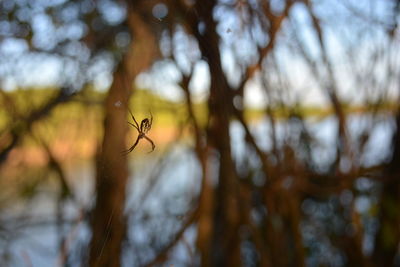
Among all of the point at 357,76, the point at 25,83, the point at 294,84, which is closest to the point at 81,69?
the point at 25,83

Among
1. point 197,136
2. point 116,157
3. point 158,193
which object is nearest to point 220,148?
point 197,136

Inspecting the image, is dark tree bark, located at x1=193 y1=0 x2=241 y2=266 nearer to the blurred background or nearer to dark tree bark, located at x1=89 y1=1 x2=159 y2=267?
the blurred background

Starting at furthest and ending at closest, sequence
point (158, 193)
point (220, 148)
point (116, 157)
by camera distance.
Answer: point (158, 193)
point (220, 148)
point (116, 157)

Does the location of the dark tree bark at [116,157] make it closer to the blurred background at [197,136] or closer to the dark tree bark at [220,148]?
the blurred background at [197,136]

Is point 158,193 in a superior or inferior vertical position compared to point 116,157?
inferior

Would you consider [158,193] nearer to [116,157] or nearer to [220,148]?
[220,148]

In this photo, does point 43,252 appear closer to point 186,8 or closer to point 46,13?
point 46,13

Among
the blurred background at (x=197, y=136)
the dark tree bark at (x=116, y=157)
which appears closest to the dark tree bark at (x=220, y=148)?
the blurred background at (x=197, y=136)

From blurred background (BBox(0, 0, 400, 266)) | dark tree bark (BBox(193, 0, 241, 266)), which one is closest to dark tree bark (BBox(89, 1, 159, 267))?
blurred background (BBox(0, 0, 400, 266))
